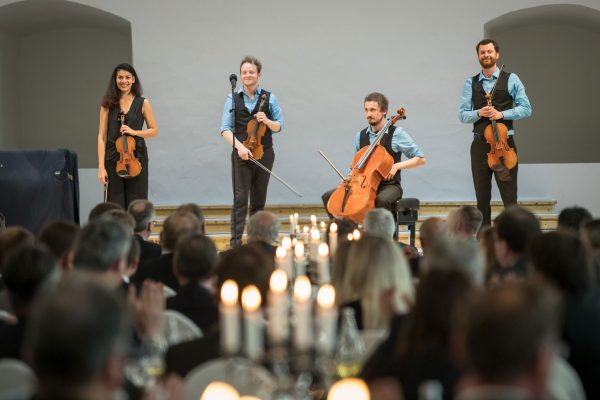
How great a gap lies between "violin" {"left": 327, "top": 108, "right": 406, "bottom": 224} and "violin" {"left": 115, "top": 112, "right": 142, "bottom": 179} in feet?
5.28

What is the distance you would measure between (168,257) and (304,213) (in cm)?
591

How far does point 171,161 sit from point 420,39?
10.5 ft

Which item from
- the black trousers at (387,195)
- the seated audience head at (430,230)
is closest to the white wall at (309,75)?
the black trousers at (387,195)

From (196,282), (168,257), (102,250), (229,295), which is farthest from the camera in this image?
(168,257)

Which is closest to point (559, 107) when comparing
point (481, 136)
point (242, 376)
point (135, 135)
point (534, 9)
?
point (534, 9)

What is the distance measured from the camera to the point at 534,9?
1073 centimetres

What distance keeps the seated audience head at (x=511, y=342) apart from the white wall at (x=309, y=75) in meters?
9.00

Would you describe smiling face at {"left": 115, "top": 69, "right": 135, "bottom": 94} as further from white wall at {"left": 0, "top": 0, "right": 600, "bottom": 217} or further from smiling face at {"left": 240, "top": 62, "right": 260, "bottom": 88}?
white wall at {"left": 0, "top": 0, "right": 600, "bottom": 217}

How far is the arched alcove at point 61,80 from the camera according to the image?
12.0 metres

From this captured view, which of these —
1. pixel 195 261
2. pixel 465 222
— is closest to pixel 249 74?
pixel 465 222

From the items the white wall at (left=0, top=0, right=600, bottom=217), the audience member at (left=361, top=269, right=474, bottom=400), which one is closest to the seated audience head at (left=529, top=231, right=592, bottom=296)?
the audience member at (left=361, top=269, right=474, bottom=400)

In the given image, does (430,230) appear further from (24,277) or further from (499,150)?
(499,150)

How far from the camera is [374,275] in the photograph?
327 centimetres

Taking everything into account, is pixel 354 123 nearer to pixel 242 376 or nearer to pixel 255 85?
→ pixel 255 85
